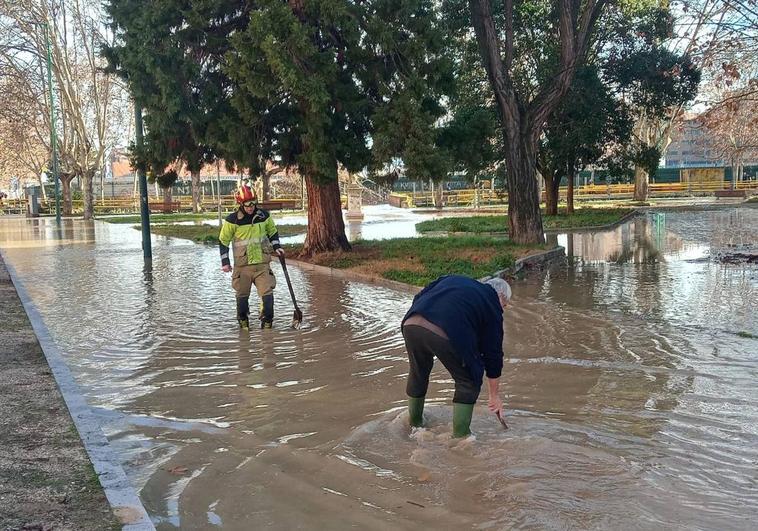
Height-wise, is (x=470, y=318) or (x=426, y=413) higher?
(x=470, y=318)

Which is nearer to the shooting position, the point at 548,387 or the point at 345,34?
the point at 548,387

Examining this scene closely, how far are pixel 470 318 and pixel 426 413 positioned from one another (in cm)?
143

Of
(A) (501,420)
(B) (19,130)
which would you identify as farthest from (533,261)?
(B) (19,130)

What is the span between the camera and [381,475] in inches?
185

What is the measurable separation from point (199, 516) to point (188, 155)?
13444mm

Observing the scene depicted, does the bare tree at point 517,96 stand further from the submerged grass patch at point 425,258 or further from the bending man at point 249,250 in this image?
the bending man at point 249,250

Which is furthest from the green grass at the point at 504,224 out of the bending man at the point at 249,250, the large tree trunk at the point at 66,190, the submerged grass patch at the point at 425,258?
the large tree trunk at the point at 66,190

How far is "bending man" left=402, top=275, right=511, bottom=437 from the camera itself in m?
4.61

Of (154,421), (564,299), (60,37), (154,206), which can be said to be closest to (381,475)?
(154,421)

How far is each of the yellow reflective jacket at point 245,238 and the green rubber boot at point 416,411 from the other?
403cm

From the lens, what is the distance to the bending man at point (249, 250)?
895 cm

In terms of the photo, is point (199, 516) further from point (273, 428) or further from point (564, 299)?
point (564, 299)

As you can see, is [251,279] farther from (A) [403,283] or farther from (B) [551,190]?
(B) [551,190]

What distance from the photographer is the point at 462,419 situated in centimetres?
499
